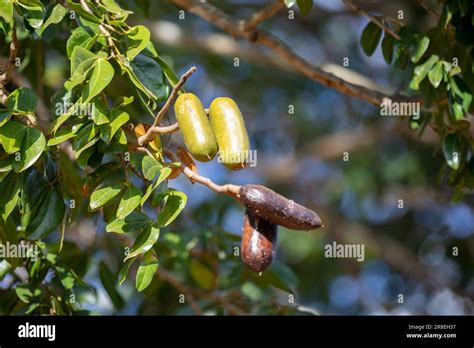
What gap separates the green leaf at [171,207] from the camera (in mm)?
2303

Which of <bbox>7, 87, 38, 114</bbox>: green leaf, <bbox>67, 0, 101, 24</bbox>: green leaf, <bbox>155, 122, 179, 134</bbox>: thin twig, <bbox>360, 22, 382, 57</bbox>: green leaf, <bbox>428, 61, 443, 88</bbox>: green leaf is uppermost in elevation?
<bbox>360, 22, 382, 57</bbox>: green leaf

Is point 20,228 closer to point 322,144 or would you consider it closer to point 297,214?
point 297,214

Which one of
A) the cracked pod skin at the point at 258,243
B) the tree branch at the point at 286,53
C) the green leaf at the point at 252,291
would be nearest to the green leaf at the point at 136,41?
the cracked pod skin at the point at 258,243

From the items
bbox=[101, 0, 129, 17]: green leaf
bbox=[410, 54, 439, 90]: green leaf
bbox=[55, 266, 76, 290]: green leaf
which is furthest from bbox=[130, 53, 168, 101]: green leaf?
bbox=[410, 54, 439, 90]: green leaf

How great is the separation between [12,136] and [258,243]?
2.25ft

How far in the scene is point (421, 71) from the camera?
2941 millimetres

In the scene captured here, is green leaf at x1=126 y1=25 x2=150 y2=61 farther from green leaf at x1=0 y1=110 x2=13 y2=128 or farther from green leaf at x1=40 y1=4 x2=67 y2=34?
green leaf at x1=0 y1=110 x2=13 y2=128

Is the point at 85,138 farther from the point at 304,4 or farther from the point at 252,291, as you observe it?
the point at 252,291

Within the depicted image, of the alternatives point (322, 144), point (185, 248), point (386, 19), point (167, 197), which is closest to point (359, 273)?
point (322, 144)

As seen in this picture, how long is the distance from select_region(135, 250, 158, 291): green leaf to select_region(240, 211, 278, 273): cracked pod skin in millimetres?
236

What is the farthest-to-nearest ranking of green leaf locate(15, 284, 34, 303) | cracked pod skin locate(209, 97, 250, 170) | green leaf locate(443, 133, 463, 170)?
green leaf locate(443, 133, 463, 170) < green leaf locate(15, 284, 34, 303) < cracked pod skin locate(209, 97, 250, 170)

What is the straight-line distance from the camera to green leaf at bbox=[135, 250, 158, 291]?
7.63 ft

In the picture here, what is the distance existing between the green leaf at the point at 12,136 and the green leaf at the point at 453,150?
1343 mm
